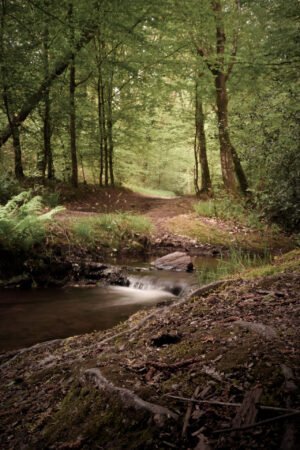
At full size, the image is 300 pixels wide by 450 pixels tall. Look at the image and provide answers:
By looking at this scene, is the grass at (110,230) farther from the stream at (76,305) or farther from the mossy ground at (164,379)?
the mossy ground at (164,379)

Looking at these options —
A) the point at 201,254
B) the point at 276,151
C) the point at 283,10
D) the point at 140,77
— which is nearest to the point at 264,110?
the point at 276,151

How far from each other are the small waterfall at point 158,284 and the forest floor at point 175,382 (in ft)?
13.4

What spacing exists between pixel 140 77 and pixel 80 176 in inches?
329

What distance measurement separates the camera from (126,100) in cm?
1875

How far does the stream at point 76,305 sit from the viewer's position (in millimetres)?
5762

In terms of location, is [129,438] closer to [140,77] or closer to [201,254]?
[201,254]

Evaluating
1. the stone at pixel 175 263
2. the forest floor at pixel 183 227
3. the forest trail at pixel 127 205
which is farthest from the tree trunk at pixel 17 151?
the stone at pixel 175 263

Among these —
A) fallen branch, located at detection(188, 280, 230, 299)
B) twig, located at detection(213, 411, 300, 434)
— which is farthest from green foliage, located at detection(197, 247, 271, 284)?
twig, located at detection(213, 411, 300, 434)

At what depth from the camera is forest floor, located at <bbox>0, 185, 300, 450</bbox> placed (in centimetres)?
183

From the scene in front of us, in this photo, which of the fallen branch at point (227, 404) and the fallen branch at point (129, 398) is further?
the fallen branch at point (129, 398)

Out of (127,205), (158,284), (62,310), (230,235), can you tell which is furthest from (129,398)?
(127,205)

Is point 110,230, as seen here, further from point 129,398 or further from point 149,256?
point 129,398

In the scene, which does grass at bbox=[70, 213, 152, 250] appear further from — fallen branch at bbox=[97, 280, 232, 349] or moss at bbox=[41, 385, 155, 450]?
moss at bbox=[41, 385, 155, 450]

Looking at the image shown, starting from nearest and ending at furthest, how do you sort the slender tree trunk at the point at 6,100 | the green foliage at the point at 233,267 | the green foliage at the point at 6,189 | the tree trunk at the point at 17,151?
the green foliage at the point at 233,267 < the slender tree trunk at the point at 6,100 < the green foliage at the point at 6,189 < the tree trunk at the point at 17,151
